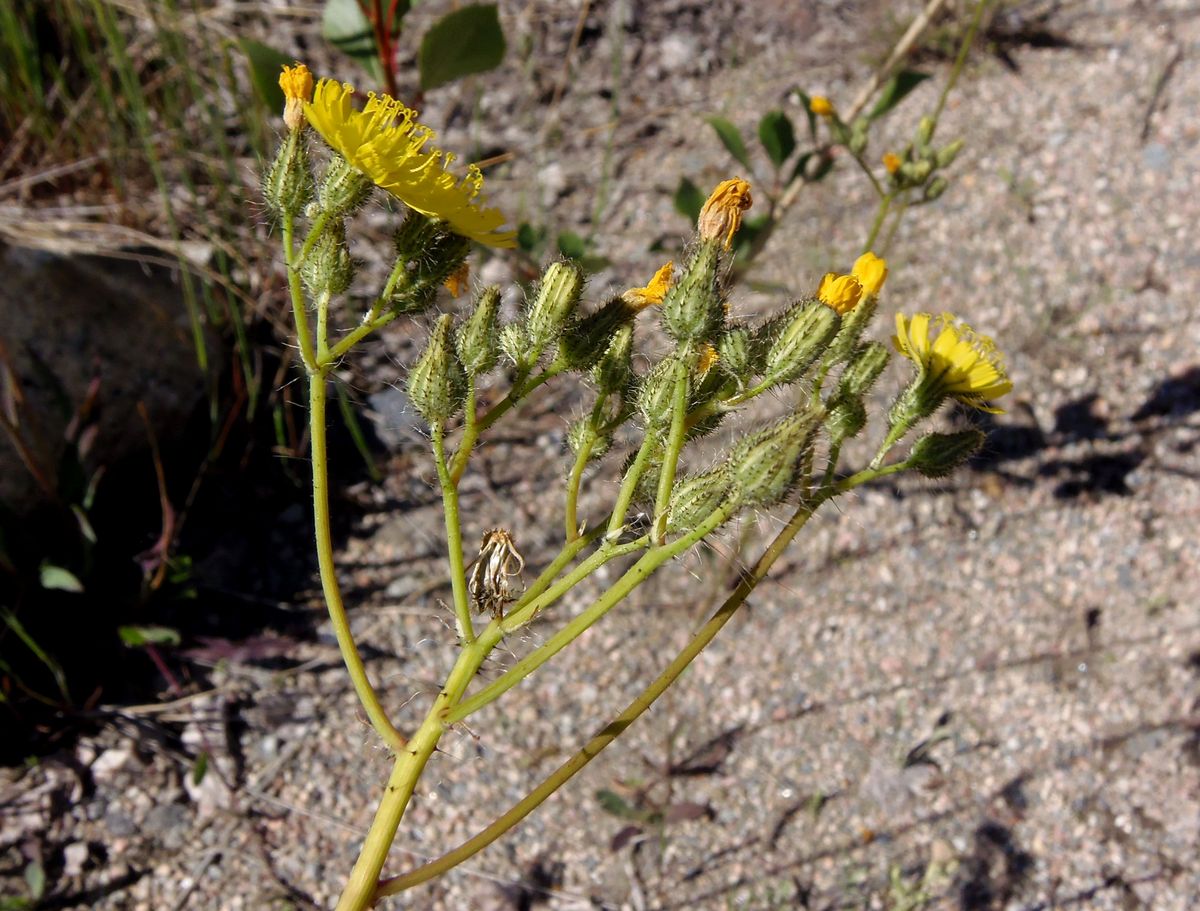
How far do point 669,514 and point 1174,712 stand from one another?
2.14m

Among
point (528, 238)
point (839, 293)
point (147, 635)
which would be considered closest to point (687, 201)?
point (528, 238)

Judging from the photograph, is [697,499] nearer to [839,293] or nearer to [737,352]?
[737,352]

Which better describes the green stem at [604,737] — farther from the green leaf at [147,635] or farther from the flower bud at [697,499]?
the green leaf at [147,635]

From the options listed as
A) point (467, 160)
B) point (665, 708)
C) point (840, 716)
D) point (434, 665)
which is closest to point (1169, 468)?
point (840, 716)

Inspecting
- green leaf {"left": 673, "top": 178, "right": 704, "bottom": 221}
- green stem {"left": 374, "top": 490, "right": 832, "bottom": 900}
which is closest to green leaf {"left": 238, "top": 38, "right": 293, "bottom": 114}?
green leaf {"left": 673, "top": 178, "right": 704, "bottom": 221}

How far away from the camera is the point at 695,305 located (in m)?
1.42

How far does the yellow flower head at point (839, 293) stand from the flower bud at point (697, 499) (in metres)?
0.37

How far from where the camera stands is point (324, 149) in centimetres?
159

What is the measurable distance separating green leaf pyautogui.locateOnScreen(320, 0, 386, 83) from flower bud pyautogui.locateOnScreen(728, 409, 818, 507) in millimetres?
1574

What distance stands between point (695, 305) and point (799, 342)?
0.17 metres

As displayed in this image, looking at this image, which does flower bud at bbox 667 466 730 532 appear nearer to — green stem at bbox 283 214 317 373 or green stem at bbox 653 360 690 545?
green stem at bbox 653 360 690 545

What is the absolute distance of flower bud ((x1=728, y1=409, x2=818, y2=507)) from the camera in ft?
4.27

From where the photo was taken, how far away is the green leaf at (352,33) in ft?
7.84

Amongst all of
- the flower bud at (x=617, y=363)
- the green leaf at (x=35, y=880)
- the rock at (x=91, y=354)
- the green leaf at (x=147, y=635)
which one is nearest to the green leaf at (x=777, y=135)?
the flower bud at (x=617, y=363)
